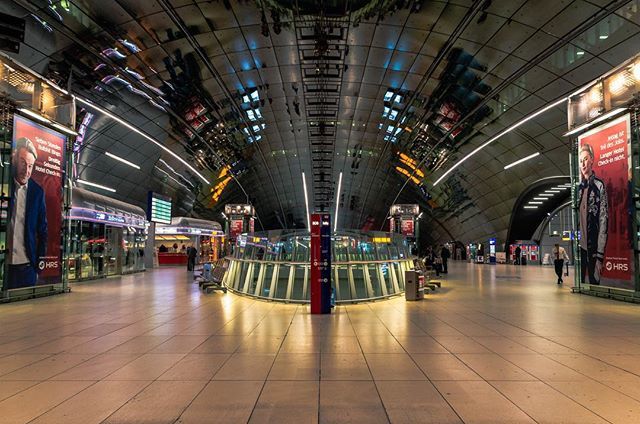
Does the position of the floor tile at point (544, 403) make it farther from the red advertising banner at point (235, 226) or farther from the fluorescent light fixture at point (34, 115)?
the red advertising banner at point (235, 226)

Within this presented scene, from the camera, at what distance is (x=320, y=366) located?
5645 mm

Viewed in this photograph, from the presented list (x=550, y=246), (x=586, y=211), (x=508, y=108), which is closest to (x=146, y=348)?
(x=586, y=211)

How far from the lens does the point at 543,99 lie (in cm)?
2292

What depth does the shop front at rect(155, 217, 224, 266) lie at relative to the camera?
38281 mm

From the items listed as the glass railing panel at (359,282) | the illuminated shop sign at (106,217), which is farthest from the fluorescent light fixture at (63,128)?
the glass railing panel at (359,282)

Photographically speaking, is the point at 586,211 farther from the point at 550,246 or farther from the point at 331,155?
the point at 550,246

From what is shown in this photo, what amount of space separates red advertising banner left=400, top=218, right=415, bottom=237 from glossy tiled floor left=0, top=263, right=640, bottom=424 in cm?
2929

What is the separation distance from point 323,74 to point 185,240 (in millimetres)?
26236

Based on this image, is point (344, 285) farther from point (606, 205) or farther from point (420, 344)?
point (606, 205)

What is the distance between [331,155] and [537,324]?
34141 millimetres

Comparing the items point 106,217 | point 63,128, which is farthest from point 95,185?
point 63,128

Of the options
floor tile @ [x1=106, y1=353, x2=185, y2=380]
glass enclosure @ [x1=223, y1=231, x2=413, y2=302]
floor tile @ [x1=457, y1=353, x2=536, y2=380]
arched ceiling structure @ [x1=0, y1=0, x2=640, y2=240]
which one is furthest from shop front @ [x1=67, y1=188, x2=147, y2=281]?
floor tile @ [x1=457, y1=353, x2=536, y2=380]

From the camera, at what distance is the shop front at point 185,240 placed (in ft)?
126

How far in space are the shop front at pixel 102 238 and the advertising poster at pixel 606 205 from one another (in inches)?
806
